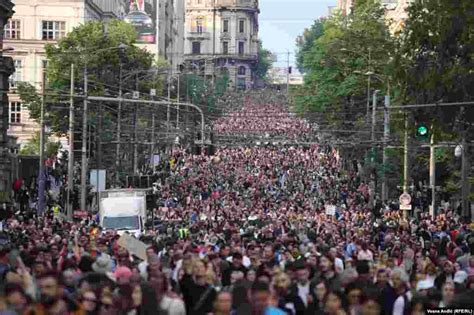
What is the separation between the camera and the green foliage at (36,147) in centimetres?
10106

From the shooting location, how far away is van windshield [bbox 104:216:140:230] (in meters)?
53.5

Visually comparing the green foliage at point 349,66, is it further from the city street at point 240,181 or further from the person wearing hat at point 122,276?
the person wearing hat at point 122,276

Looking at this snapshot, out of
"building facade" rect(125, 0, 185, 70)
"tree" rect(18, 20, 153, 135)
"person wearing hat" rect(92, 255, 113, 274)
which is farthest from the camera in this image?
"building facade" rect(125, 0, 185, 70)

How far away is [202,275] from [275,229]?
25247 millimetres

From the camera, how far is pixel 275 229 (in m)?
46.2

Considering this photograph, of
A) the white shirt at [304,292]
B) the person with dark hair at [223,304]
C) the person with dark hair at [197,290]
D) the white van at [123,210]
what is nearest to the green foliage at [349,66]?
the white van at [123,210]

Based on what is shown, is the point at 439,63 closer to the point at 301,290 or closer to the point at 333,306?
the point at 301,290

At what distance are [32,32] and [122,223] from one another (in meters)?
61.5

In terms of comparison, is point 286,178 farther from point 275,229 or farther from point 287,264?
point 287,264

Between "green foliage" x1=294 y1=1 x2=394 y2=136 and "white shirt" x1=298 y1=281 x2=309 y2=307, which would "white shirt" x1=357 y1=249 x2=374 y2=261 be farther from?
"green foliage" x1=294 y1=1 x2=394 y2=136

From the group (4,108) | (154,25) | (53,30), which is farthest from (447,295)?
(154,25)

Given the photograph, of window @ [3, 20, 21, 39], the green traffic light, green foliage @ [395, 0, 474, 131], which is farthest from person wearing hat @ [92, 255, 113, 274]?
window @ [3, 20, 21, 39]

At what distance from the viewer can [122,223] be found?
54.5 m

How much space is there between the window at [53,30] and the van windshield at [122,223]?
60805mm
